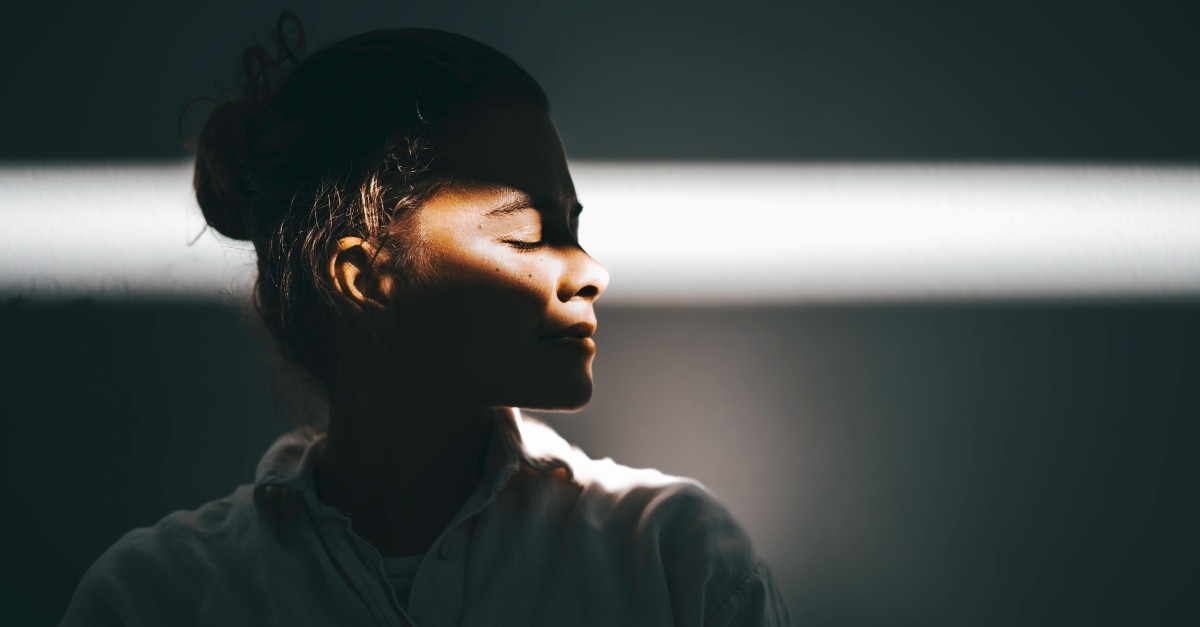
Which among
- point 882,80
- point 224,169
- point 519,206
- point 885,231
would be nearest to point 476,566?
point 519,206

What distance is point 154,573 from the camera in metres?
0.93

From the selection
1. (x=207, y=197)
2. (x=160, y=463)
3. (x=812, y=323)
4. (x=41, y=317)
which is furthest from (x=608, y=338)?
(x=41, y=317)

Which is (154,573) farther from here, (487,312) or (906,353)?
(906,353)

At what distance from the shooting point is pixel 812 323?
44.9 inches

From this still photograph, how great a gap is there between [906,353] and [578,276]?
0.50 metres

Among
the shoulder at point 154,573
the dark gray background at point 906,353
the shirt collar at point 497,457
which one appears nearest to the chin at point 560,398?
the shirt collar at point 497,457

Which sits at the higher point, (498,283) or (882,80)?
(882,80)

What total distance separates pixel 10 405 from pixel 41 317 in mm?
125

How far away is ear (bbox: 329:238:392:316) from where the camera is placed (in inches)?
35.9

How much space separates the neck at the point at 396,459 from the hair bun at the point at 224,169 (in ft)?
0.75

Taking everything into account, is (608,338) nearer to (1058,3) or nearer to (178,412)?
(178,412)

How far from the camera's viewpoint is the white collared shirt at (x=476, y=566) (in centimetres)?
91

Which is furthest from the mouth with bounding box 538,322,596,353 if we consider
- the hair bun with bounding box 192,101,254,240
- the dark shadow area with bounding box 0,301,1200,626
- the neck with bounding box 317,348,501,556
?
the hair bun with bounding box 192,101,254,240

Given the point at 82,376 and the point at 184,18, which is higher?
the point at 184,18
